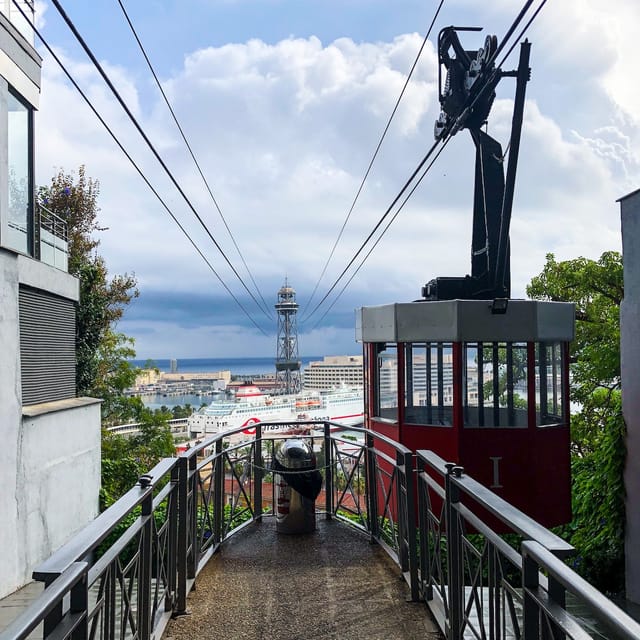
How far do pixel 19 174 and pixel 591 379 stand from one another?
13.1 meters

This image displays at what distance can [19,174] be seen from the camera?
11320 millimetres

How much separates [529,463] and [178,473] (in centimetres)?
490

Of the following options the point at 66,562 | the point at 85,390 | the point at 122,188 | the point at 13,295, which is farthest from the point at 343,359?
the point at 66,562

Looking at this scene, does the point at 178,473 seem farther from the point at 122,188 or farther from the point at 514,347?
the point at 122,188

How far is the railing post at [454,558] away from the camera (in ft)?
10.5

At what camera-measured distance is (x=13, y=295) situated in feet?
33.7

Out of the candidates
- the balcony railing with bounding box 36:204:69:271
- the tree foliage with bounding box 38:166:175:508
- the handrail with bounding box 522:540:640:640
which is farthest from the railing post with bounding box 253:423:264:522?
the tree foliage with bounding box 38:166:175:508

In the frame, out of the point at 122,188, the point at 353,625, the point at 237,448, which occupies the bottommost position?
the point at 353,625

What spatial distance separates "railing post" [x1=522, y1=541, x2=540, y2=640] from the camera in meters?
2.10

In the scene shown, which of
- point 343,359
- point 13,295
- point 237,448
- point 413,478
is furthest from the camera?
point 343,359

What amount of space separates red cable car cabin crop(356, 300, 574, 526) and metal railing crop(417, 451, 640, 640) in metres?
3.19

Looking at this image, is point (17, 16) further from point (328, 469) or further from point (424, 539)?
point (424, 539)

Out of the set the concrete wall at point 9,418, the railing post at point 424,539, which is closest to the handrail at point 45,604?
the railing post at point 424,539

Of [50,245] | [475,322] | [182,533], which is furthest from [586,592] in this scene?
[50,245]
